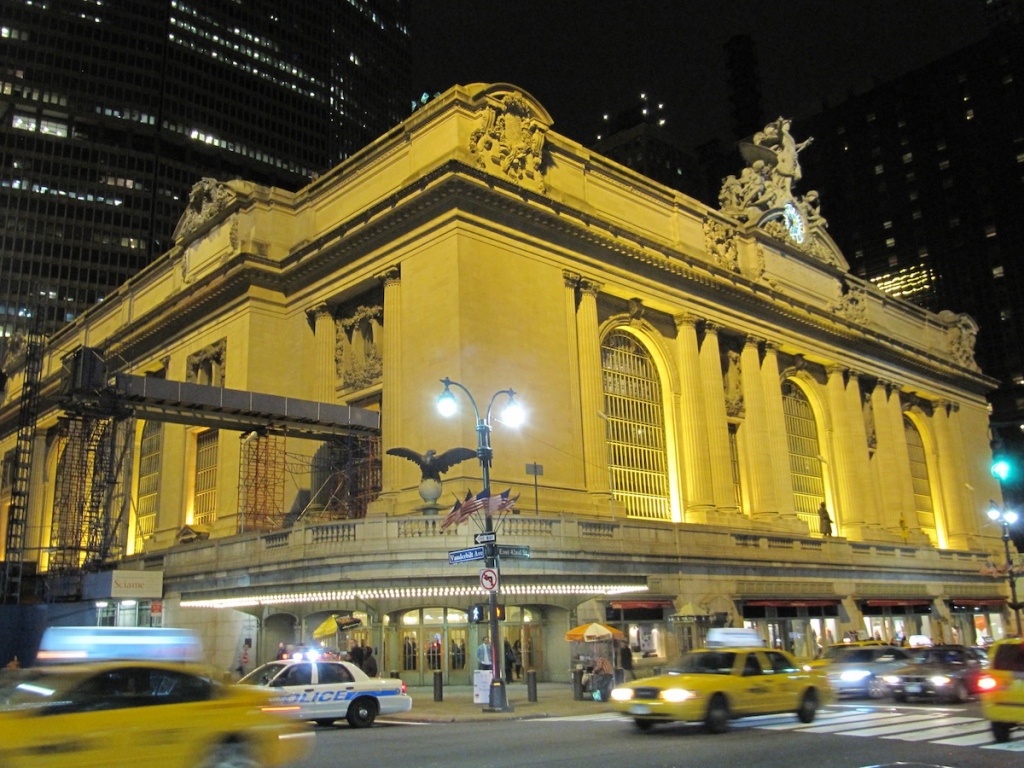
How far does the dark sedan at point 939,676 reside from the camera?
22.1m

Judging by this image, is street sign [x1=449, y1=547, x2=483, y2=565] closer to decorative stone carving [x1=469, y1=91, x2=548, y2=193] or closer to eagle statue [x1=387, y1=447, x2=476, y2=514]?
eagle statue [x1=387, y1=447, x2=476, y2=514]

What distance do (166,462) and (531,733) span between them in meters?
37.4

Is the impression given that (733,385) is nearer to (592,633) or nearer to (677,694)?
(592,633)

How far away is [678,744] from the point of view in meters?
14.7

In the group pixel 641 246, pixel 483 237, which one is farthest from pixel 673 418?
pixel 483 237

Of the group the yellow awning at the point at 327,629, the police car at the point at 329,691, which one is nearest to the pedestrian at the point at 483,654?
the yellow awning at the point at 327,629

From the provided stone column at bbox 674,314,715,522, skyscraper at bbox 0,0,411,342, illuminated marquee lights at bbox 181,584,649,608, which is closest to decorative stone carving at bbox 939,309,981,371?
stone column at bbox 674,314,715,522

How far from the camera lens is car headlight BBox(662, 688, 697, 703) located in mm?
16172

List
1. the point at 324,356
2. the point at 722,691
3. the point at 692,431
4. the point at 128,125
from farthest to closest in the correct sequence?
the point at 128,125, the point at 692,431, the point at 324,356, the point at 722,691

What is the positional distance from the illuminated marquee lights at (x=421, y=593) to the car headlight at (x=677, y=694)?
10.7m

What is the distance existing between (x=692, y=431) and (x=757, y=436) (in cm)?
565

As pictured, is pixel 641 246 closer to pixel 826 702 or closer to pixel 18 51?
pixel 826 702

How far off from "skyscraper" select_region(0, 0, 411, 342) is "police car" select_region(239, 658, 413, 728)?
8188cm

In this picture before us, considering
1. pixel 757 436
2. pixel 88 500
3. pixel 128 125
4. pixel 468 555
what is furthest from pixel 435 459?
pixel 128 125
